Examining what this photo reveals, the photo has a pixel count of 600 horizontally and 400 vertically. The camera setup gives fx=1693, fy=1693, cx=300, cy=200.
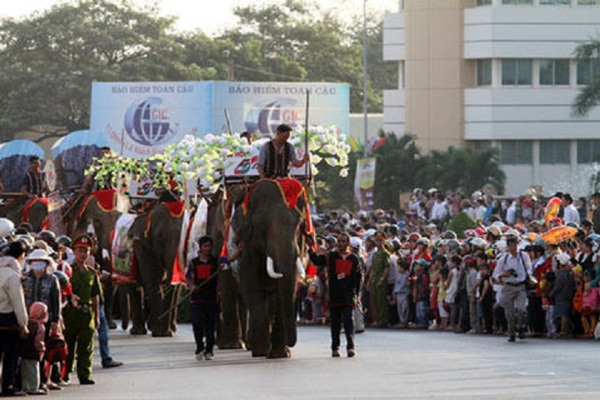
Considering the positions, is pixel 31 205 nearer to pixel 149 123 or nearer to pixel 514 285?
pixel 514 285

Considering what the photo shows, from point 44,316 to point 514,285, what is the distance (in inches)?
375

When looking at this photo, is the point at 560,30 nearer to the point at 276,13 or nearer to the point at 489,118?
the point at 489,118

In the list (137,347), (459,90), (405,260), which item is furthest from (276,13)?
(137,347)

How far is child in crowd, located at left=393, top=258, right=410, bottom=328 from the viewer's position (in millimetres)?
30516

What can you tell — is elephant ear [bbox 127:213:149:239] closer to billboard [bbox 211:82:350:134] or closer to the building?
the building

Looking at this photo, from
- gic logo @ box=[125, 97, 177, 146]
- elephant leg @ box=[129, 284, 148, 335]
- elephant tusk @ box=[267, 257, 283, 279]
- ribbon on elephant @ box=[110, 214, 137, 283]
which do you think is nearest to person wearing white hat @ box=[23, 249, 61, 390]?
elephant tusk @ box=[267, 257, 283, 279]

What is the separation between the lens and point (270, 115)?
230ft

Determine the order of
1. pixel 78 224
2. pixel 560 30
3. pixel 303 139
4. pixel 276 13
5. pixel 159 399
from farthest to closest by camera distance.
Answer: pixel 276 13
pixel 560 30
pixel 78 224
pixel 303 139
pixel 159 399

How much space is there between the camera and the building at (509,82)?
63125 millimetres

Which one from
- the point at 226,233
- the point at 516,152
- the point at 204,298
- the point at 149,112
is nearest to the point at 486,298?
the point at 226,233

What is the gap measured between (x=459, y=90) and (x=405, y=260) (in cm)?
3418

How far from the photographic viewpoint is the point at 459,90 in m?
64.2

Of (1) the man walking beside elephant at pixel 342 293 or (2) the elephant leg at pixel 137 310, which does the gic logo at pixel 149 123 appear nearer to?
(2) the elephant leg at pixel 137 310

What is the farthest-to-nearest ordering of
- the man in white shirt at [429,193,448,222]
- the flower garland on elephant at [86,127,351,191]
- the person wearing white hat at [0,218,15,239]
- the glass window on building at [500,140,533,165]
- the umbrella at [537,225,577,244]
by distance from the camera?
the glass window on building at [500,140,533,165], the man in white shirt at [429,193,448,222], the umbrella at [537,225,577,244], the flower garland on elephant at [86,127,351,191], the person wearing white hat at [0,218,15,239]
